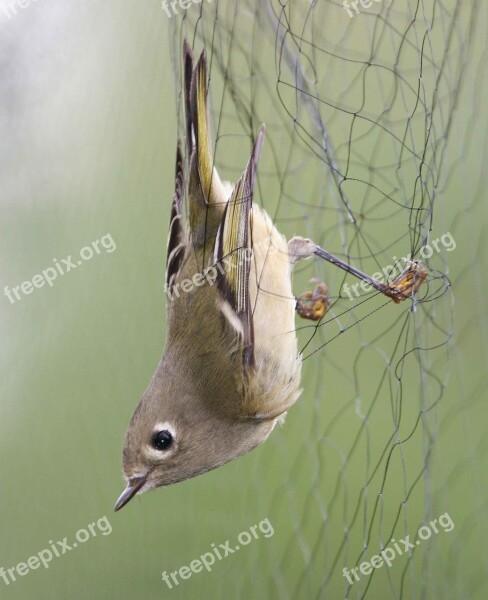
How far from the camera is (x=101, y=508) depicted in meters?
1.19

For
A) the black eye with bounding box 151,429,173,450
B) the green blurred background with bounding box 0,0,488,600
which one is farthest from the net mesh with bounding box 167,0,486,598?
the black eye with bounding box 151,429,173,450

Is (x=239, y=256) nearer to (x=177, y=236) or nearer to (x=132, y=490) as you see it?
(x=177, y=236)

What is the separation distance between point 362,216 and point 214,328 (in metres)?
0.15

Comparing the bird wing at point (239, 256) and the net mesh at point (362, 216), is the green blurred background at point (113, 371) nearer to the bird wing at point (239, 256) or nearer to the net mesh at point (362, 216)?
the net mesh at point (362, 216)

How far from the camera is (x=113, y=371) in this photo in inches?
47.1

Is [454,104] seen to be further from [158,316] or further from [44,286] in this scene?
[44,286]

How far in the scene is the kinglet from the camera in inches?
23.0

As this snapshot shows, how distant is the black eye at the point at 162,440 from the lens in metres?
0.63

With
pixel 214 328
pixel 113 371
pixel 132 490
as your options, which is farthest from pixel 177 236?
pixel 113 371

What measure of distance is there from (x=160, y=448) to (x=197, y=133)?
26cm

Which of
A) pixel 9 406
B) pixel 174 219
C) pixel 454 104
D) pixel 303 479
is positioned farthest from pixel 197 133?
pixel 9 406

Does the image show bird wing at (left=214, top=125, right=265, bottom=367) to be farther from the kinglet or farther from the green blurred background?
the green blurred background

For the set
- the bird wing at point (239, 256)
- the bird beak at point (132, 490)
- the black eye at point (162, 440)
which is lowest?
A: the bird beak at point (132, 490)

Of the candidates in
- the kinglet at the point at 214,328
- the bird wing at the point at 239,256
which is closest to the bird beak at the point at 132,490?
the kinglet at the point at 214,328
